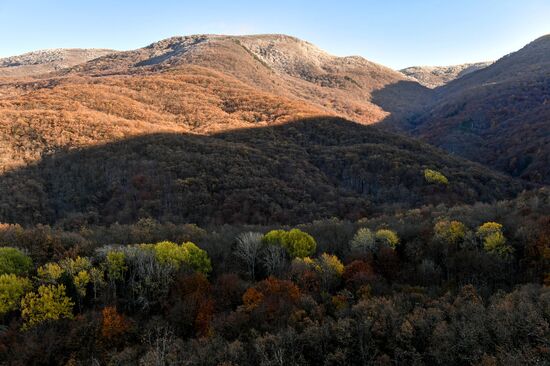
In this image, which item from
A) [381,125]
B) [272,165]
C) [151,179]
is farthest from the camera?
[381,125]

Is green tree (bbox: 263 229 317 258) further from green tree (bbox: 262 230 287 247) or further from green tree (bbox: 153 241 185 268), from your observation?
green tree (bbox: 153 241 185 268)

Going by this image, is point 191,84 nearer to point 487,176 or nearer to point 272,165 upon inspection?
point 272,165

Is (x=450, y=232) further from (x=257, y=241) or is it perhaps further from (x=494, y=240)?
(x=257, y=241)

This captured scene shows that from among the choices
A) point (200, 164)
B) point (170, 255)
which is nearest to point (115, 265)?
point (170, 255)

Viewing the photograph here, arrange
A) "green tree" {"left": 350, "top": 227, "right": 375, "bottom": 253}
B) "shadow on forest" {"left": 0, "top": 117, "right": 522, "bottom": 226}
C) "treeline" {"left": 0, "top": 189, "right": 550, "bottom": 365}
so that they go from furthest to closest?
"shadow on forest" {"left": 0, "top": 117, "right": 522, "bottom": 226} → "green tree" {"left": 350, "top": 227, "right": 375, "bottom": 253} → "treeline" {"left": 0, "top": 189, "right": 550, "bottom": 365}

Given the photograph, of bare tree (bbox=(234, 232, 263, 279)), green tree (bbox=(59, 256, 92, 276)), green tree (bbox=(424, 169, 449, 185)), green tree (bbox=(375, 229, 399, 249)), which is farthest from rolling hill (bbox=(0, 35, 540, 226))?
green tree (bbox=(59, 256, 92, 276))

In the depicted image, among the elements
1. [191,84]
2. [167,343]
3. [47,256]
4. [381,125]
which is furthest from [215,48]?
[167,343]
